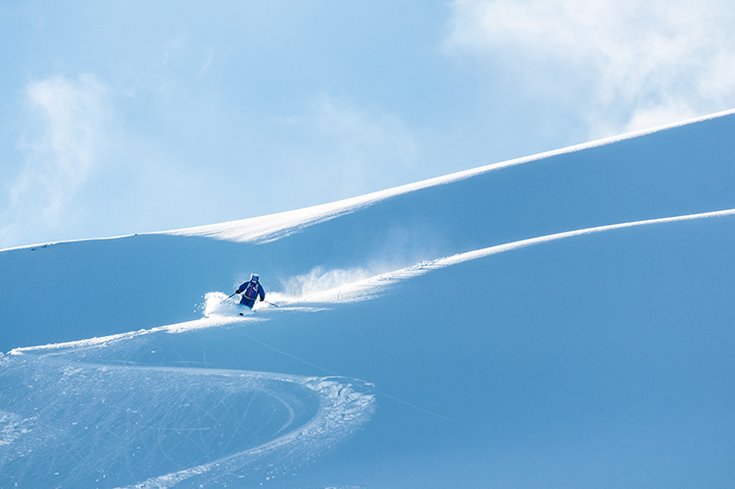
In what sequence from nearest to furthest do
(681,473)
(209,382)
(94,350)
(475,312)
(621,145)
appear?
(681,473)
(209,382)
(475,312)
(94,350)
(621,145)

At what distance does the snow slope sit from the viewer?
31.7 feet

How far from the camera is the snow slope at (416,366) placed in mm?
9648

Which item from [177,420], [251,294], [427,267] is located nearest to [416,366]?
[177,420]

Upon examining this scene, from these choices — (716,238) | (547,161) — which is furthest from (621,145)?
(716,238)

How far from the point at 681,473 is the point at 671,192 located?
461 inches

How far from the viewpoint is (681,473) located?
28.7 ft

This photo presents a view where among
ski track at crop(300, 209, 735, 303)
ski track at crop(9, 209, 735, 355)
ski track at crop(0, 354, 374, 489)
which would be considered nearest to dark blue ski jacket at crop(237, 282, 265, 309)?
ski track at crop(9, 209, 735, 355)

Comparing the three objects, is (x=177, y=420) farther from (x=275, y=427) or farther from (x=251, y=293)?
(x=251, y=293)

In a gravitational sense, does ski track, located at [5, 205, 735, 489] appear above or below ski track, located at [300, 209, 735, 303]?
below

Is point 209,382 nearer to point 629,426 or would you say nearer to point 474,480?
point 474,480

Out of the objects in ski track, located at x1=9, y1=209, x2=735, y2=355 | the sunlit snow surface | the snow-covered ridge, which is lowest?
the sunlit snow surface

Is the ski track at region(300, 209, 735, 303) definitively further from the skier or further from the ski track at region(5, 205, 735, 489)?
the skier

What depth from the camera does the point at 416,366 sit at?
1188 centimetres

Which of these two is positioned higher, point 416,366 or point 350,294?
point 350,294
